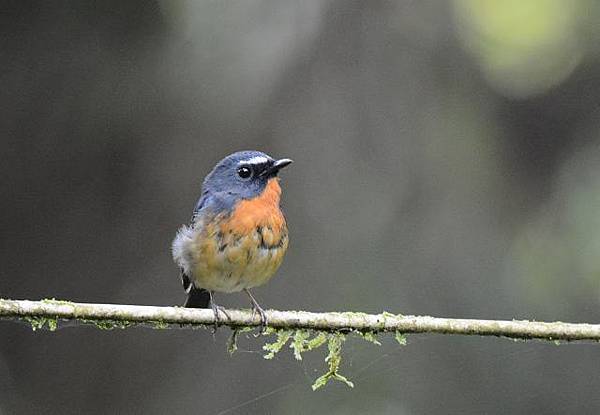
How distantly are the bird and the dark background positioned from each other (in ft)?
1.49

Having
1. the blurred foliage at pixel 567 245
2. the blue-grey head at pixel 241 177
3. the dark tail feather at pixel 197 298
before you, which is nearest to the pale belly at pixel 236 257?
the blue-grey head at pixel 241 177

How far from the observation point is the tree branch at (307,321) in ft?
9.95

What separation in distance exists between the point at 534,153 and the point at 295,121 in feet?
4.94

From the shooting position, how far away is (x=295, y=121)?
5.46 metres

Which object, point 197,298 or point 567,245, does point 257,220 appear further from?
point 567,245

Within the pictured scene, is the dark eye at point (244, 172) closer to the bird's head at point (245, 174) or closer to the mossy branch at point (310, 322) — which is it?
the bird's head at point (245, 174)

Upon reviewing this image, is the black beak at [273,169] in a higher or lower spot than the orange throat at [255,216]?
higher

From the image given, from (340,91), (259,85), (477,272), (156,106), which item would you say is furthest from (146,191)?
(477,272)

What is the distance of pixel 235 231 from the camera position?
4.55 m

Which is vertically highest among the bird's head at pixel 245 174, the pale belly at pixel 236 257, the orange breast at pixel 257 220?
the bird's head at pixel 245 174

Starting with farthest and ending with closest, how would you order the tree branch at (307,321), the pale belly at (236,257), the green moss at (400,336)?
1. the pale belly at (236,257)
2. the green moss at (400,336)
3. the tree branch at (307,321)

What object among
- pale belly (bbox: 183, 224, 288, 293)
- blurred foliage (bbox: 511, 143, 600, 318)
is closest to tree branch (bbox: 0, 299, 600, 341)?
pale belly (bbox: 183, 224, 288, 293)

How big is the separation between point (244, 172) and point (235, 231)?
1.19 feet

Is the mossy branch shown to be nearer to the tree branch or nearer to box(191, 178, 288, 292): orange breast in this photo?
the tree branch
